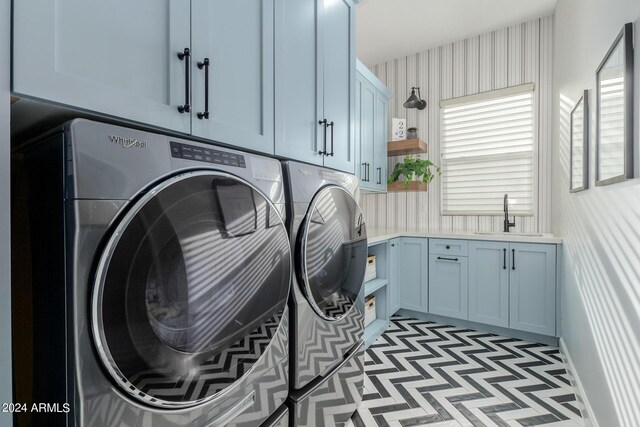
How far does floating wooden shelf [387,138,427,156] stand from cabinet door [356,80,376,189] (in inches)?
16.4

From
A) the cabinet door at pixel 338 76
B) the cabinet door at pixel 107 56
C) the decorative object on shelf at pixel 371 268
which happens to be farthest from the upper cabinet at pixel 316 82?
the decorative object on shelf at pixel 371 268

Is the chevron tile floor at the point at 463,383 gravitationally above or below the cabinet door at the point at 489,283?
below

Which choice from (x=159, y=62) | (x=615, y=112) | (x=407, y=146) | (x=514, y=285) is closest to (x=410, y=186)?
(x=407, y=146)

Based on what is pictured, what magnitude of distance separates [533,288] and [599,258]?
1340 millimetres

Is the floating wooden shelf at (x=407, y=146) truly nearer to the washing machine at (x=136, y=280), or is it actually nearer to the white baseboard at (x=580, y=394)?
the white baseboard at (x=580, y=394)

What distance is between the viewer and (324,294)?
1.31m

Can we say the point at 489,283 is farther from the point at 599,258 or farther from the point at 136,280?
the point at 136,280

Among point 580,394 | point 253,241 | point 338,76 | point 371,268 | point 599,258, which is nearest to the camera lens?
point 253,241

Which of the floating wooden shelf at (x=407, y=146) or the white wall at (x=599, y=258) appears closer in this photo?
the white wall at (x=599, y=258)

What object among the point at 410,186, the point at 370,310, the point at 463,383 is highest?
the point at 410,186

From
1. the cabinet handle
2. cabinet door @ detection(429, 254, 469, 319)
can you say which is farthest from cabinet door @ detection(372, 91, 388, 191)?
the cabinet handle

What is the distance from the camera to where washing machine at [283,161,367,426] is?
1.17m

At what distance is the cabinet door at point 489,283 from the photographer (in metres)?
2.73

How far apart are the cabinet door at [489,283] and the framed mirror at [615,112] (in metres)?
1.39
